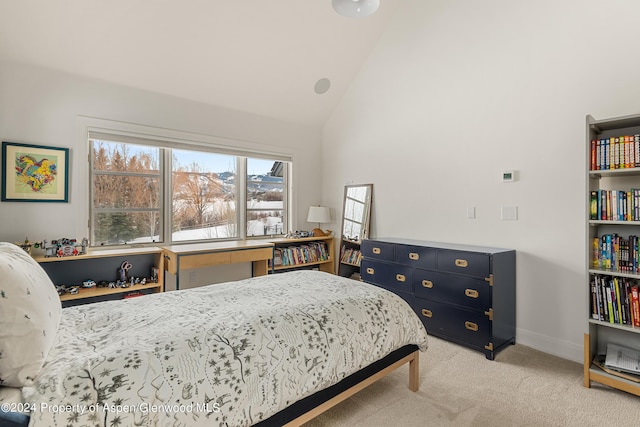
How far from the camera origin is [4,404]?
939 mm

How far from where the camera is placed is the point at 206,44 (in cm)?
321

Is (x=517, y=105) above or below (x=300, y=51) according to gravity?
below

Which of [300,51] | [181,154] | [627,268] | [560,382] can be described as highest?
[300,51]

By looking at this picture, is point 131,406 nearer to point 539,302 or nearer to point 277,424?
point 277,424

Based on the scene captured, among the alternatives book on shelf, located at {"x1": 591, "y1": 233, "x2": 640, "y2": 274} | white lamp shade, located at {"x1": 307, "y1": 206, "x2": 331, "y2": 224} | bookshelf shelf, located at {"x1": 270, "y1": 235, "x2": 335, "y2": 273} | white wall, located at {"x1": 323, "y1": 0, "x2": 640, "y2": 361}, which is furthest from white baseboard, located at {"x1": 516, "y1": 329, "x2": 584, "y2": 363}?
white lamp shade, located at {"x1": 307, "y1": 206, "x2": 331, "y2": 224}

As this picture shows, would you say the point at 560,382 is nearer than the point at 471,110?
Yes

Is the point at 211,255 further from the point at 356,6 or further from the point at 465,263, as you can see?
the point at 356,6

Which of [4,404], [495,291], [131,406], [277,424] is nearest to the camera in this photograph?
[4,404]

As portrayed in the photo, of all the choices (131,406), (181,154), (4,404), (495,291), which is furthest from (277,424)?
(181,154)

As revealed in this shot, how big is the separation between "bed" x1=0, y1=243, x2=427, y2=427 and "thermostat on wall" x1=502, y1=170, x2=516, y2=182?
1.72 metres

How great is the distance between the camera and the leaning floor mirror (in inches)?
167

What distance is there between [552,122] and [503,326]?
5.81 feet

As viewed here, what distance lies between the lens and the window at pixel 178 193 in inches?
131

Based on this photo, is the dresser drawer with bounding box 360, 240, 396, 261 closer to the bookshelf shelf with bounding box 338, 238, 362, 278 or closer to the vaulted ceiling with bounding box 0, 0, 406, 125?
the bookshelf shelf with bounding box 338, 238, 362, 278
